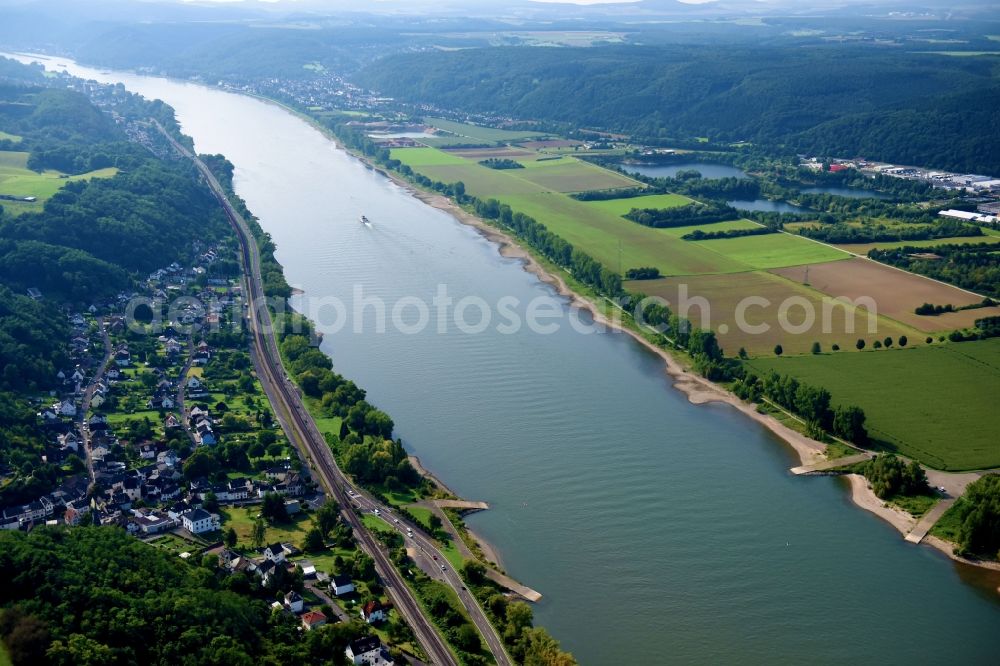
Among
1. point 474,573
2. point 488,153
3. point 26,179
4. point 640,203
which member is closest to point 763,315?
point 640,203

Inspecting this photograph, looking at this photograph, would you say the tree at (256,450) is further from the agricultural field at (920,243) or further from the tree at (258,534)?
the agricultural field at (920,243)

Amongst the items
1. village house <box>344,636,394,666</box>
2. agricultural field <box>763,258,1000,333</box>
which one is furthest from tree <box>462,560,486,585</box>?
agricultural field <box>763,258,1000,333</box>

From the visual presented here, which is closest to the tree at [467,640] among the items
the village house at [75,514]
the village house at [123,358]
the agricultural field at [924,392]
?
the village house at [75,514]

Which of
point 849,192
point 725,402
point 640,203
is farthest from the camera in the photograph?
point 849,192

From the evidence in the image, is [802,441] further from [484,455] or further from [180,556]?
[180,556]

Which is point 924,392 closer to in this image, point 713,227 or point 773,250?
point 773,250

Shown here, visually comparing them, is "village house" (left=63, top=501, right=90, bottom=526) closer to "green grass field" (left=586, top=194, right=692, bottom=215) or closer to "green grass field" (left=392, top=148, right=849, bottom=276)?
"green grass field" (left=392, top=148, right=849, bottom=276)

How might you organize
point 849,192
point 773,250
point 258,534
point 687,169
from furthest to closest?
1. point 687,169
2. point 849,192
3. point 773,250
4. point 258,534
